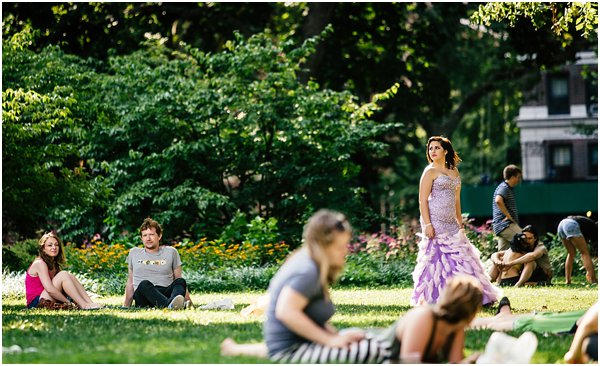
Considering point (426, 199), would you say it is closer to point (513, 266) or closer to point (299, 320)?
point (513, 266)

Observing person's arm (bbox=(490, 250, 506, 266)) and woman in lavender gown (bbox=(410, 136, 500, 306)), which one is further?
person's arm (bbox=(490, 250, 506, 266))

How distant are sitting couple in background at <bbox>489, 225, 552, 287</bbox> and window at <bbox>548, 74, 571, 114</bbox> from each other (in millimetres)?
33998

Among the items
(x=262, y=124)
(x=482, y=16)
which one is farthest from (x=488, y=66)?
(x=482, y=16)

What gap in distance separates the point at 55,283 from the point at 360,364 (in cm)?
723

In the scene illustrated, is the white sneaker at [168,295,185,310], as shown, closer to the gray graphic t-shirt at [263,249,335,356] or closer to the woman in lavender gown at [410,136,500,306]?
the woman in lavender gown at [410,136,500,306]

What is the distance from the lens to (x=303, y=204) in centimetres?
2309

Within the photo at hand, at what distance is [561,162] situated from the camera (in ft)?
167

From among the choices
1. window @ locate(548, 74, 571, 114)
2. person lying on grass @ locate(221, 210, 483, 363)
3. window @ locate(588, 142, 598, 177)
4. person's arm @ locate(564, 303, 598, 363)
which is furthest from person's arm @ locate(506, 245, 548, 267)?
window @ locate(548, 74, 571, 114)

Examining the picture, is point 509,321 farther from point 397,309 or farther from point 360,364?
point 360,364

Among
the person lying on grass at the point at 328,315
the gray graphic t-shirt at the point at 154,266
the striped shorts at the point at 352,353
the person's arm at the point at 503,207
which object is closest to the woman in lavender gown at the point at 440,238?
the gray graphic t-shirt at the point at 154,266

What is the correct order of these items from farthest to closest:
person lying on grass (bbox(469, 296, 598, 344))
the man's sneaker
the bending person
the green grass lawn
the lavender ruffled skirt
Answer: the bending person < the man's sneaker < the lavender ruffled skirt < person lying on grass (bbox(469, 296, 598, 344)) < the green grass lawn

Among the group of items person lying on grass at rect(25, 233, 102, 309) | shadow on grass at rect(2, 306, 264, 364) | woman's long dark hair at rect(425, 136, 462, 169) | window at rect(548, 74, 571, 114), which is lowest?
shadow on grass at rect(2, 306, 264, 364)

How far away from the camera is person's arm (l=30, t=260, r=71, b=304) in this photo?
1331cm

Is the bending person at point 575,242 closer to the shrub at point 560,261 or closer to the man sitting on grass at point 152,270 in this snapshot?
the shrub at point 560,261
